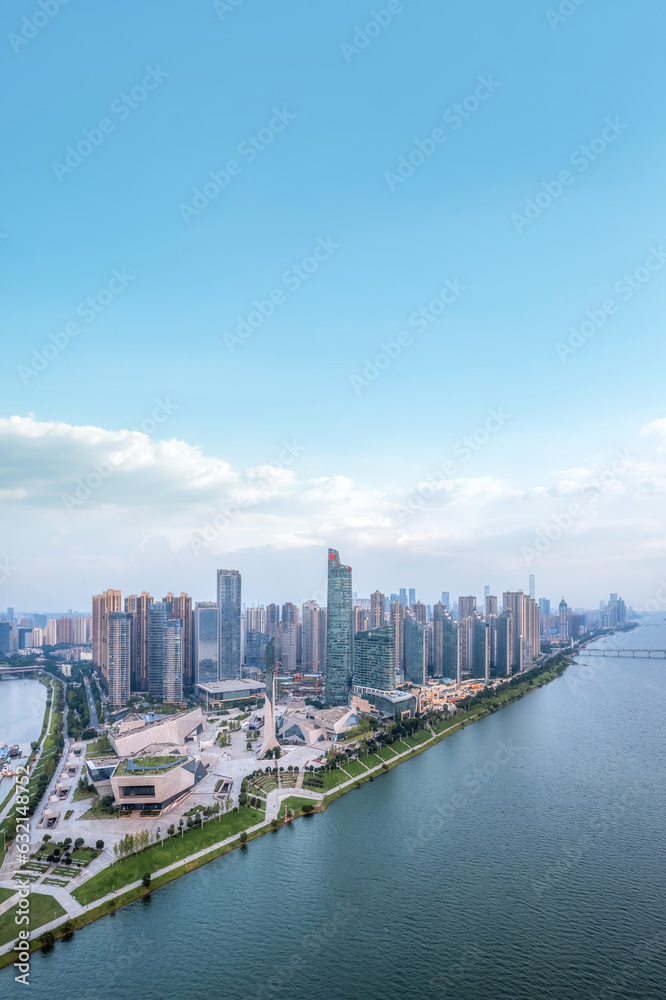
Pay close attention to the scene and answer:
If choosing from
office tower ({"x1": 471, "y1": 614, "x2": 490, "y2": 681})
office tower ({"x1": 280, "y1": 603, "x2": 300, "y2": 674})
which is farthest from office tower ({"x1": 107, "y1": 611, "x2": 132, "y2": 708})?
office tower ({"x1": 471, "y1": 614, "x2": 490, "y2": 681})

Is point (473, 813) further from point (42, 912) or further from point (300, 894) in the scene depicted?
point (42, 912)

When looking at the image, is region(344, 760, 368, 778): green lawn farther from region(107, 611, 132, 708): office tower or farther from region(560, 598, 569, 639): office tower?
region(560, 598, 569, 639): office tower

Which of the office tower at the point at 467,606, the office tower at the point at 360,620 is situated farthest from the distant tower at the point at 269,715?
the office tower at the point at 467,606

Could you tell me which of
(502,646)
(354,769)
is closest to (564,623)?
(502,646)

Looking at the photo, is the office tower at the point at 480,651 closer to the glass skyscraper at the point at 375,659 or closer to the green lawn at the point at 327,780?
the glass skyscraper at the point at 375,659

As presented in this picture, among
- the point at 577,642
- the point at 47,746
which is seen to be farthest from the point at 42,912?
the point at 577,642

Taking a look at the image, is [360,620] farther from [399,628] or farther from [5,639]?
[5,639]
